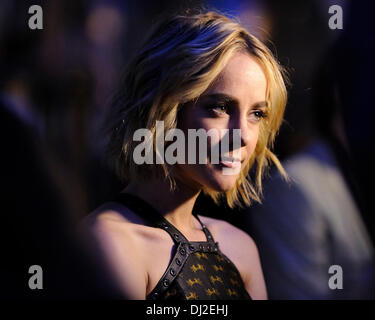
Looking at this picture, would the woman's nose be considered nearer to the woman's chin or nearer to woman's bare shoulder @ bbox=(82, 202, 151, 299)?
the woman's chin

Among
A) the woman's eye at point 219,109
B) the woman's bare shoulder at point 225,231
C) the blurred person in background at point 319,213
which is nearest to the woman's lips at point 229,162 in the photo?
the woman's eye at point 219,109

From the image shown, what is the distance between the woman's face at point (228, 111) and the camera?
1.30 meters

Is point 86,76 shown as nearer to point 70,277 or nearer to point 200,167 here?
point 200,167

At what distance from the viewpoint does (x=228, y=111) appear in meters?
1.33

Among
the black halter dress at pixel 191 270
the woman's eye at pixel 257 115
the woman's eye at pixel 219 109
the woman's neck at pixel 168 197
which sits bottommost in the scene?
the black halter dress at pixel 191 270

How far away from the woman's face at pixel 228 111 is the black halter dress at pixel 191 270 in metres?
0.16

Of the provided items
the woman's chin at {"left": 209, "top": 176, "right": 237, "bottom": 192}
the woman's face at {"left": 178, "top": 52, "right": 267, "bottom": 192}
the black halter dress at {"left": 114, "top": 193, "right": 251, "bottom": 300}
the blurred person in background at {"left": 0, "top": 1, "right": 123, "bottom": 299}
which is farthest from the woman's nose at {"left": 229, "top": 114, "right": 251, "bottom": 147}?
the blurred person in background at {"left": 0, "top": 1, "right": 123, "bottom": 299}

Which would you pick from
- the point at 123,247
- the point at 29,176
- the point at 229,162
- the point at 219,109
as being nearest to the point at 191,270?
the point at 123,247

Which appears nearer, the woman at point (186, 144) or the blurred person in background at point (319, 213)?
the woman at point (186, 144)

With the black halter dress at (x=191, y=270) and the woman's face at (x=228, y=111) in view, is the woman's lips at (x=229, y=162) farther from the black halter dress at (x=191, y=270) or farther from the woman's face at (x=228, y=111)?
the black halter dress at (x=191, y=270)

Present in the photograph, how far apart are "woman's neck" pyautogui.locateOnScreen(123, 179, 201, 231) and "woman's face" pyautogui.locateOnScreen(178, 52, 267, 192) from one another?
0.07m

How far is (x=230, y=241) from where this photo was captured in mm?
1526

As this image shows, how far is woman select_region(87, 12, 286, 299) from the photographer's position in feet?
4.16

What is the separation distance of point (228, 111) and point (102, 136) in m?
0.39
